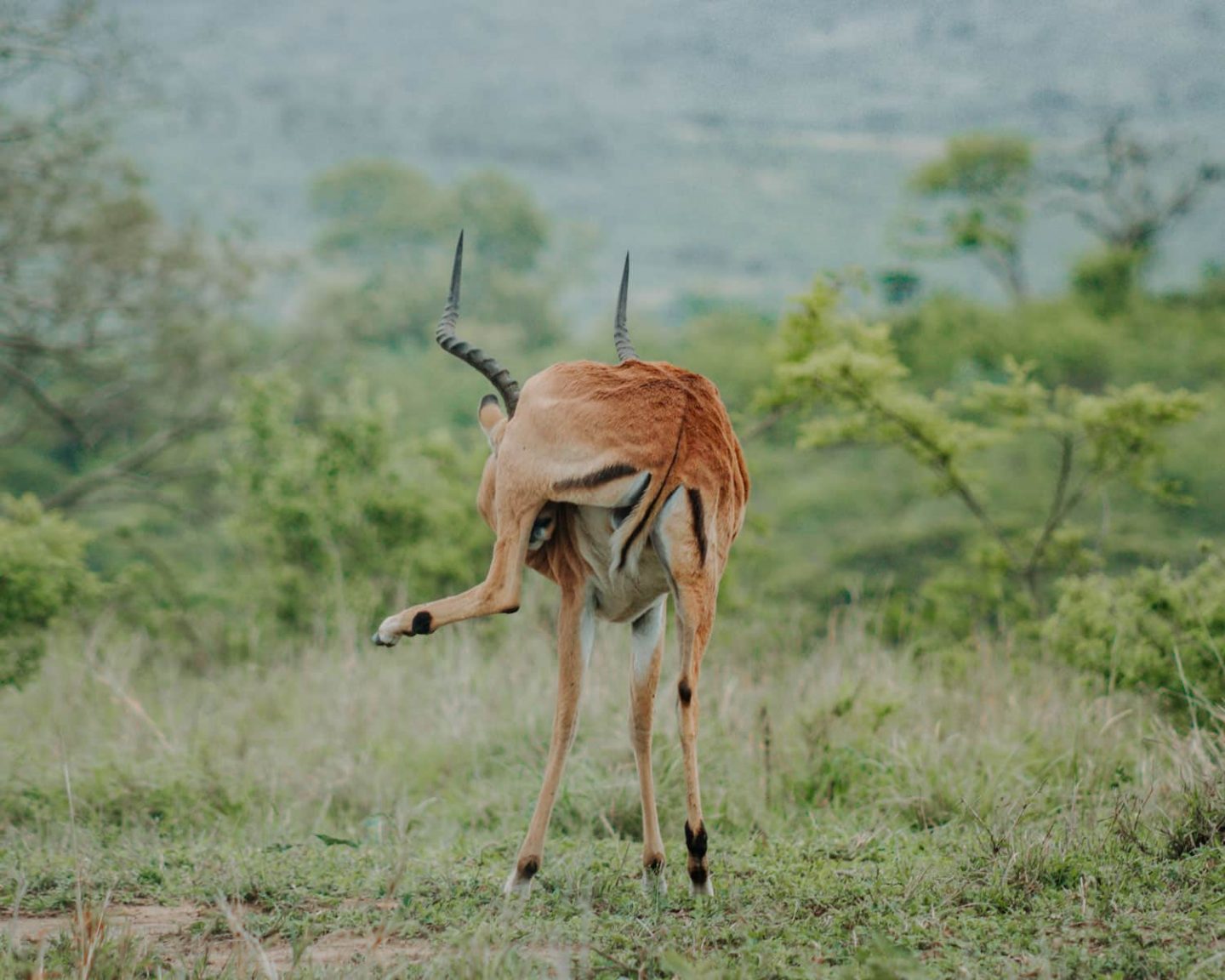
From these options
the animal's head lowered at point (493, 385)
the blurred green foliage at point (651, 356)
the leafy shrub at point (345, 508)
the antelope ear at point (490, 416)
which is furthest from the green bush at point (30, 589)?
the animal's head lowered at point (493, 385)

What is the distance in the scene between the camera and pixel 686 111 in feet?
159

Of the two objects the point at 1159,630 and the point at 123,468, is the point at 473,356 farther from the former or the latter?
the point at 123,468

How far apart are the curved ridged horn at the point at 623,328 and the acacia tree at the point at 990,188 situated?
982 inches

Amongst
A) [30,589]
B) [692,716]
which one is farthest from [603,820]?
[30,589]

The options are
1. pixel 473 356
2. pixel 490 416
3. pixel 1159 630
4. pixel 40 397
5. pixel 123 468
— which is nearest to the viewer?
pixel 473 356

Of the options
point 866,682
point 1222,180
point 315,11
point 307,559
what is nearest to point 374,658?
point 307,559

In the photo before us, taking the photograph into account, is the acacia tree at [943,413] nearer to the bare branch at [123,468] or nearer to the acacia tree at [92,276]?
the acacia tree at [92,276]

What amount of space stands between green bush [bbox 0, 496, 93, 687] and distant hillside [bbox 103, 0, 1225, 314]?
6.06m

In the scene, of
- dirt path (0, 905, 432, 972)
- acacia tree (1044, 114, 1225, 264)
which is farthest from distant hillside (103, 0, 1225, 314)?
dirt path (0, 905, 432, 972)

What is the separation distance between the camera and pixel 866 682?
24.4 feet

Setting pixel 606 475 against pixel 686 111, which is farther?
pixel 686 111

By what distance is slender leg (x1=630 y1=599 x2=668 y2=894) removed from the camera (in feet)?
14.7

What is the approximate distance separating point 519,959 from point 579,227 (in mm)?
43367

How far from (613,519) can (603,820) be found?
2261mm
